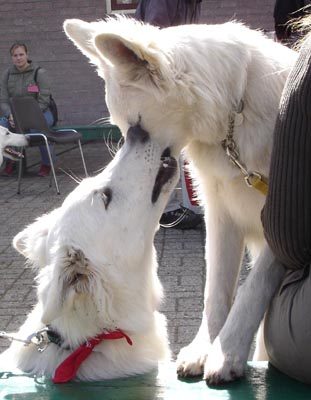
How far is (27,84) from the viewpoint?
11.2 m

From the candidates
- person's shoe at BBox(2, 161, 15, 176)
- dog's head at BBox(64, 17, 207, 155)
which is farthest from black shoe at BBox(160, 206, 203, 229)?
person's shoe at BBox(2, 161, 15, 176)

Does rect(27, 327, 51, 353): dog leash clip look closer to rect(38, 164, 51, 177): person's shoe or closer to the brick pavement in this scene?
the brick pavement

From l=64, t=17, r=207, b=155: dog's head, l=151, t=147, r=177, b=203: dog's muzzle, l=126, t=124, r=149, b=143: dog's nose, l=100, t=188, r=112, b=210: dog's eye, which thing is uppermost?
l=64, t=17, r=207, b=155: dog's head

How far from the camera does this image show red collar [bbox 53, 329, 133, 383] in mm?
2410

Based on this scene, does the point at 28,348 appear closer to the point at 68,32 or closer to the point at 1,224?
the point at 68,32

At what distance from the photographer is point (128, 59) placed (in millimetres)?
2529

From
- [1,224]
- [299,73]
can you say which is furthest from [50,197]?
[299,73]

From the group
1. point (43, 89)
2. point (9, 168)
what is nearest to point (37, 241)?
point (43, 89)

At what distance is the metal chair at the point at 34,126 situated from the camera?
10.1m

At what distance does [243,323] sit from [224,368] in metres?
0.17

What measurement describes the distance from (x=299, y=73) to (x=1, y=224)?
6.42m

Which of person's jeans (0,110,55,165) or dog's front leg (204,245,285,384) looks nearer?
dog's front leg (204,245,285,384)

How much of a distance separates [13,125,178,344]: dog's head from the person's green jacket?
8.83m

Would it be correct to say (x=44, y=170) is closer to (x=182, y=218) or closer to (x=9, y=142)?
(x=9, y=142)
